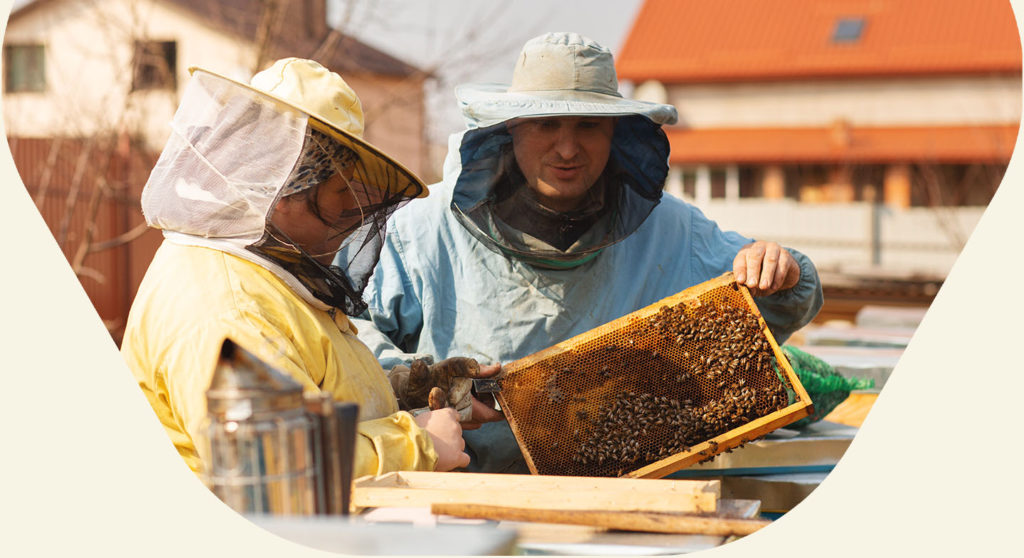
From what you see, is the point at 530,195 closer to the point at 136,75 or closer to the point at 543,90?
the point at 543,90

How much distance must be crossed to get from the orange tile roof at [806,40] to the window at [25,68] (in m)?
16.0

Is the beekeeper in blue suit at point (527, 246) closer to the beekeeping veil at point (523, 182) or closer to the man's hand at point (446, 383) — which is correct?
the beekeeping veil at point (523, 182)

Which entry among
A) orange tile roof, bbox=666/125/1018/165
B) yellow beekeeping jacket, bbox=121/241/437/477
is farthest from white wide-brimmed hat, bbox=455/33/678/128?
orange tile roof, bbox=666/125/1018/165

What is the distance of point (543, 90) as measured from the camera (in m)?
3.77

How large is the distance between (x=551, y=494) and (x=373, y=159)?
1.10 metres

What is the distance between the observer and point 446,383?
10.7ft

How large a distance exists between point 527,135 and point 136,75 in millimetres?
4852

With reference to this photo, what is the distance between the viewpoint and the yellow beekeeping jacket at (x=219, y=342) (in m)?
2.22

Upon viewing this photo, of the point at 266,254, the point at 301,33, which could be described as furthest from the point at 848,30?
the point at 266,254

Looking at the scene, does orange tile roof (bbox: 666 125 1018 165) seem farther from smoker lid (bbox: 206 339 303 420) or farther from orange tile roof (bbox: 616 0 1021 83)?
smoker lid (bbox: 206 339 303 420)

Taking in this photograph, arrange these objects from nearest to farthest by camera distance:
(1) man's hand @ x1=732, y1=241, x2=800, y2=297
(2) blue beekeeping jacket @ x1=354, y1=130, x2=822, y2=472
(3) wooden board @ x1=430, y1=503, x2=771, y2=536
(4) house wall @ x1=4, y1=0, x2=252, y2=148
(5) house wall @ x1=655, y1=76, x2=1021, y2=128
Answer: (3) wooden board @ x1=430, y1=503, x2=771, y2=536 < (1) man's hand @ x1=732, y1=241, x2=800, y2=297 < (2) blue beekeeping jacket @ x1=354, y1=130, x2=822, y2=472 < (4) house wall @ x1=4, y1=0, x2=252, y2=148 < (5) house wall @ x1=655, y1=76, x2=1021, y2=128

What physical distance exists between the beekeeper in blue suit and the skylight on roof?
68.9 ft

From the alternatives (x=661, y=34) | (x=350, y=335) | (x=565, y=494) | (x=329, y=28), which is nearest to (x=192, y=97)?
(x=350, y=335)

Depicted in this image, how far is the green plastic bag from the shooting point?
155 inches
